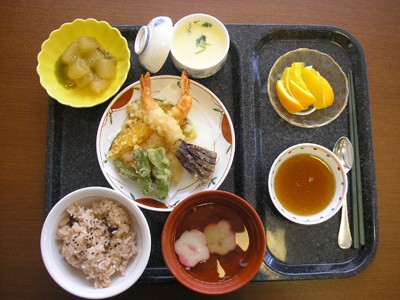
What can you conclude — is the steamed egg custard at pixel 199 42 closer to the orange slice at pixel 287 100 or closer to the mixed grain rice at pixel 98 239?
the orange slice at pixel 287 100

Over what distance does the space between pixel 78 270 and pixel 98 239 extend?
Answer: 155mm

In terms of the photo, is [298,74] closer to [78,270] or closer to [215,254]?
[215,254]

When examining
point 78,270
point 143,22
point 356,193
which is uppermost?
point 143,22

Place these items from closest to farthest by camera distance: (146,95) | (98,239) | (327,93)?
(98,239)
(146,95)
(327,93)

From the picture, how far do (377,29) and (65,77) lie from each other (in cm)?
154

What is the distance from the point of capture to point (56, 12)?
2.03m

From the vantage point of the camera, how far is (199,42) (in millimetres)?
1882

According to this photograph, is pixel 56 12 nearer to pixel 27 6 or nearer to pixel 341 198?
pixel 27 6

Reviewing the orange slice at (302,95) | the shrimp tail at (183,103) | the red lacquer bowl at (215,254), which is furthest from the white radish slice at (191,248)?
the orange slice at (302,95)

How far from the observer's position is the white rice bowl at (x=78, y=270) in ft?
5.22

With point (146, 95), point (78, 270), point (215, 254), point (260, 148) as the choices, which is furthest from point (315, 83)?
point (78, 270)

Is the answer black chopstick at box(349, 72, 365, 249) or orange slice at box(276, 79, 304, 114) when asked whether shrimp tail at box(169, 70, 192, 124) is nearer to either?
orange slice at box(276, 79, 304, 114)

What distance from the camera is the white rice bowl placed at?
159 cm

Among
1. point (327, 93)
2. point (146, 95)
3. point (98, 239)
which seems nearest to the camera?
point (98, 239)
